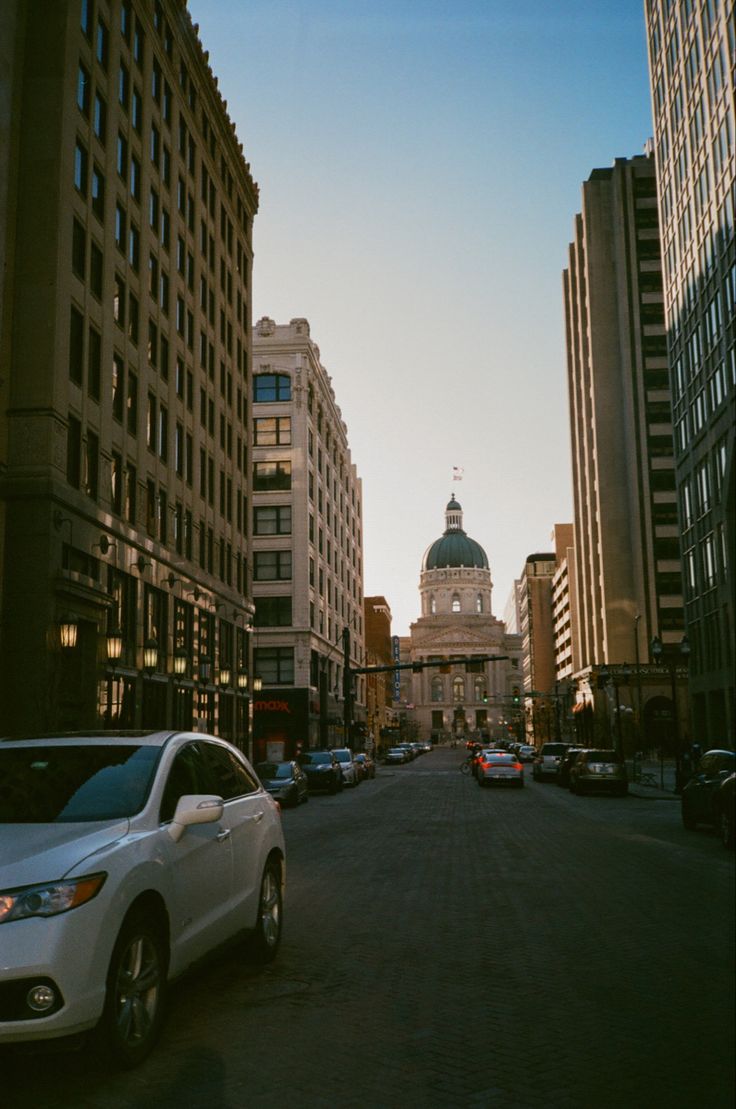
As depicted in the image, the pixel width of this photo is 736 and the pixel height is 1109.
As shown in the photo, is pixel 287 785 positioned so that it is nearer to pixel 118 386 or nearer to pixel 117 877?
pixel 118 386

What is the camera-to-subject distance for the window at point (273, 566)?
66250 millimetres

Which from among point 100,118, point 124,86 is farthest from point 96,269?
point 124,86

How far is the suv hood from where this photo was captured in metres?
5.09

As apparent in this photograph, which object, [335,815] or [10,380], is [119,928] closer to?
[335,815]

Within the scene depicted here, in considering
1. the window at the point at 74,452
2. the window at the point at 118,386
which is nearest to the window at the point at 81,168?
the window at the point at 118,386

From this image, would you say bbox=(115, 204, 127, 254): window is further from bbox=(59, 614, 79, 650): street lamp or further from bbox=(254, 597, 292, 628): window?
bbox=(254, 597, 292, 628): window

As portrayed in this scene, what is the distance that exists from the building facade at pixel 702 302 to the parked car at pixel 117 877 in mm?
34439

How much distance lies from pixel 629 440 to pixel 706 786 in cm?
6794

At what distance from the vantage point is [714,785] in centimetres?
1889

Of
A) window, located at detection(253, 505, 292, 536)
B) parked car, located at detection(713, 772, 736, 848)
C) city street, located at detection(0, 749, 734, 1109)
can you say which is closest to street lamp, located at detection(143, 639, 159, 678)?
parked car, located at detection(713, 772, 736, 848)

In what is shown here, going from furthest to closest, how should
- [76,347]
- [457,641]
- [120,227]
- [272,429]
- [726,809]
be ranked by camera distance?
[457,641], [272,429], [120,227], [76,347], [726,809]

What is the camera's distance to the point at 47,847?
5.34 meters

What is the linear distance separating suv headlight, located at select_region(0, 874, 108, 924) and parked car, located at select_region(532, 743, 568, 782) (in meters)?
42.4

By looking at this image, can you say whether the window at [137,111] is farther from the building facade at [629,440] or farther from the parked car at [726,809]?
the building facade at [629,440]
